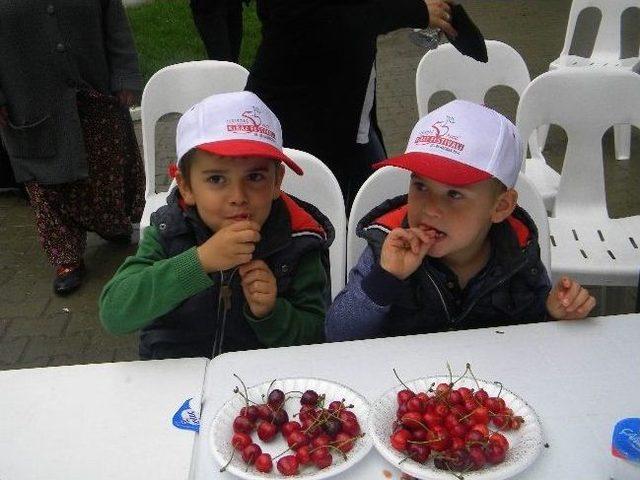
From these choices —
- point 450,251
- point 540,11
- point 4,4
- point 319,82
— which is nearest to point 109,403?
point 450,251

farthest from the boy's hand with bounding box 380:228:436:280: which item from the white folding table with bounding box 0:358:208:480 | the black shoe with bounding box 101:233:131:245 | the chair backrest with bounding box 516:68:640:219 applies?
the black shoe with bounding box 101:233:131:245

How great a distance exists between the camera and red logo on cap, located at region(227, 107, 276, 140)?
1734mm

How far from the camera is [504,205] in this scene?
1.77 metres

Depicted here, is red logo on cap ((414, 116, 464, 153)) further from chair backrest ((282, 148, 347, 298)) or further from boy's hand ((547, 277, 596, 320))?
chair backrest ((282, 148, 347, 298))

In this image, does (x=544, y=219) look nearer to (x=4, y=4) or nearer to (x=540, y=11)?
(x=4, y=4)

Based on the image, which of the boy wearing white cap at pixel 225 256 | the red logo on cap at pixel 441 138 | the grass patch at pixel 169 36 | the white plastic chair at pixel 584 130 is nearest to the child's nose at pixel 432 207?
the red logo on cap at pixel 441 138

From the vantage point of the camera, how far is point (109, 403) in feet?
4.75

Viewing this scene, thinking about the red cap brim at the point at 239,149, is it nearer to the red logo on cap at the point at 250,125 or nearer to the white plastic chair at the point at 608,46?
the red logo on cap at the point at 250,125

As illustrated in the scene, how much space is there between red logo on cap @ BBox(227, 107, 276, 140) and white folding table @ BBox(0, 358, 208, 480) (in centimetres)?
56

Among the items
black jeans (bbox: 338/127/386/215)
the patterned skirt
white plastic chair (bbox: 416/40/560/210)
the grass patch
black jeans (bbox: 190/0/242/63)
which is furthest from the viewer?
the grass patch

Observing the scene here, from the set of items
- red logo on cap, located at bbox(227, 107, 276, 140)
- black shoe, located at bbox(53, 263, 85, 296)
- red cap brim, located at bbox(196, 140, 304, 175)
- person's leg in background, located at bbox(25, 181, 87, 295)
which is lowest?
black shoe, located at bbox(53, 263, 85, 296)

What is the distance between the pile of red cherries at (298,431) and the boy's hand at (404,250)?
40 cm

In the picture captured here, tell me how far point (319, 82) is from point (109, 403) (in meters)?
1.38

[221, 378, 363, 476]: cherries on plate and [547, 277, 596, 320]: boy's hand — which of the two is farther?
[547, 277, 596, 320]: boy's hand
